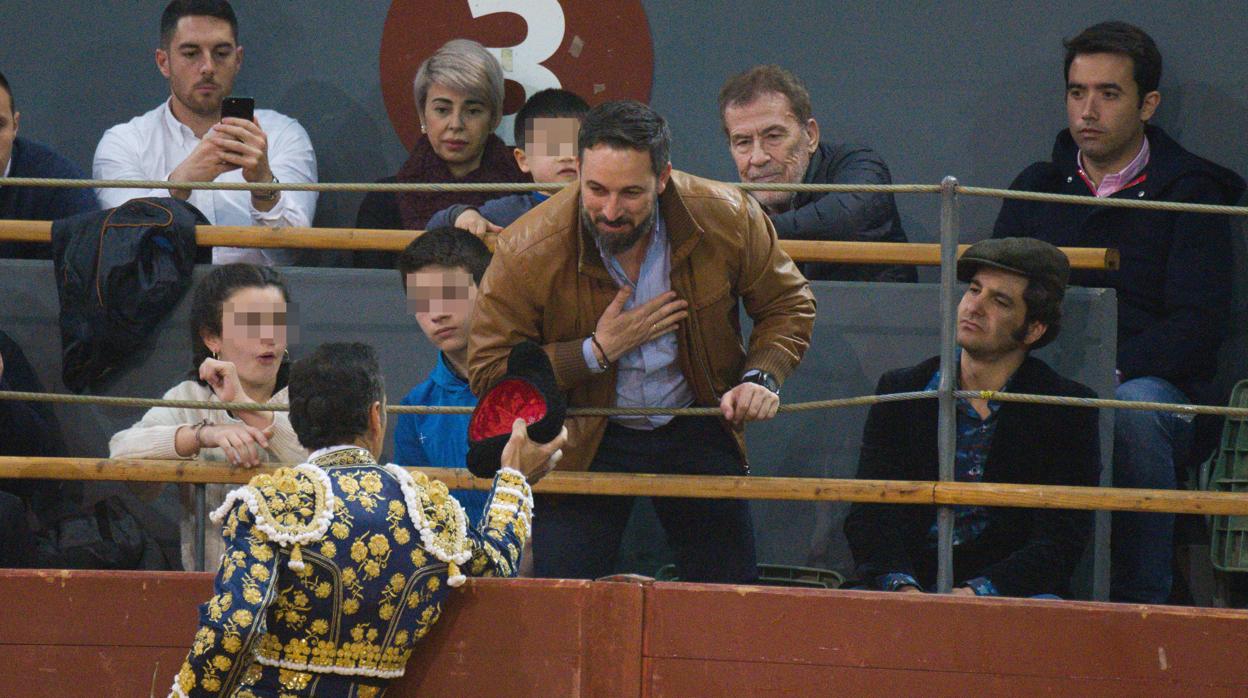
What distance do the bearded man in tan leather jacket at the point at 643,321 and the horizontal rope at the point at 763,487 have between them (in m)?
0.12

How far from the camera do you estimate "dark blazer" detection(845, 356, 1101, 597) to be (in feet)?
15.1

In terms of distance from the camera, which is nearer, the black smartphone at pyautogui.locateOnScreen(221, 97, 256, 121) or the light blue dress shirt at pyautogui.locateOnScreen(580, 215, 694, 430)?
the light blue dress shirt at pyautogui.locateOnScreen(580, 215, 694, 430)

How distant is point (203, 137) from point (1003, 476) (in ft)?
9.06

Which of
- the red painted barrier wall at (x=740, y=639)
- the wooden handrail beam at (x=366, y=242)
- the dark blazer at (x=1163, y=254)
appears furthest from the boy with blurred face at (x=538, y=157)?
the dark blazer at (x=1163, y=254)

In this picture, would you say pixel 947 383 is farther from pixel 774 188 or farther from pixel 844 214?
pixel 844 214

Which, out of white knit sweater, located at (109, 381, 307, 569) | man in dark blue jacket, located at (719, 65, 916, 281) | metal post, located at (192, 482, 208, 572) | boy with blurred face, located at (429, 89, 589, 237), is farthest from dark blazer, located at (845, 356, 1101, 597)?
metal post, located at (192, 482, 208, 572)

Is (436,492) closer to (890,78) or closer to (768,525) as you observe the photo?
(768,525)

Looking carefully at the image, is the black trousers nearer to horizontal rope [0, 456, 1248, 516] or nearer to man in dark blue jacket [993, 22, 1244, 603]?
horizontal rope [0, 456, 1248, 516]

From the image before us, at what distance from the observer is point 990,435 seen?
4.79 meters

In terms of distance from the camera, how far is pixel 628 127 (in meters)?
3.98

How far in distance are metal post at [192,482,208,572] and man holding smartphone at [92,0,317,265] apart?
1.12m

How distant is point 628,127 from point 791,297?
66 cm

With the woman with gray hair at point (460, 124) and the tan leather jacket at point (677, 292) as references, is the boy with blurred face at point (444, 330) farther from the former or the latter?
the woman with gray hair at point (460, 124)

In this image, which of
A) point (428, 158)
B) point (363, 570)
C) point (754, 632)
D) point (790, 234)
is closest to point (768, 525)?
point (790, 234)
